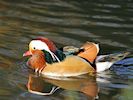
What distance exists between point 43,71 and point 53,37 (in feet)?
7.37

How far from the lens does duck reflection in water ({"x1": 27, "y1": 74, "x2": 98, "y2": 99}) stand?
8.04 m

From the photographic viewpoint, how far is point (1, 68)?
8969 millimetres

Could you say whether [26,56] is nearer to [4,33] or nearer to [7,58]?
[7,58]

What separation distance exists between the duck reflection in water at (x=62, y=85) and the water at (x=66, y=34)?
0.6 inches

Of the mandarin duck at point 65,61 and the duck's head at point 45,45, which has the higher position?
the duck's head at point 45,45

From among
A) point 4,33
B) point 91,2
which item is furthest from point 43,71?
point 91,2

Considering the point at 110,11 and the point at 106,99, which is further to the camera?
the point at 110,11

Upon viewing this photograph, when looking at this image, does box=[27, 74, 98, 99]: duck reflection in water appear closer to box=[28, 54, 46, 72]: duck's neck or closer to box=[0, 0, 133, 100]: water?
box=[0, 0, 133, 100]: water

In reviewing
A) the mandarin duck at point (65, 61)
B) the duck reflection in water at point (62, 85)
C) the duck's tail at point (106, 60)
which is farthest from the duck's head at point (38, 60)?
the duck's tail at point (106, 60)

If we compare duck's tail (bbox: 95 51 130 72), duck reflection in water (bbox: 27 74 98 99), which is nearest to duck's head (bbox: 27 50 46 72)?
duck reflection in water (bbox: 27 74 98 99)

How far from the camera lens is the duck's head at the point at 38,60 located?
8773mm

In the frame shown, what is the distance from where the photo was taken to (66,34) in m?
11.1

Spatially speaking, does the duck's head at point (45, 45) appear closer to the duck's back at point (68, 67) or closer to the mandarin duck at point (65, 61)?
the mandarin duck at point (65, 61)

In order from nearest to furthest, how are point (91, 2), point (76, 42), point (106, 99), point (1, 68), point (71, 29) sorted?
point (106, 99) → point (1, 68) → point (76, 42) → point (71, 29) → point (91, 2)
